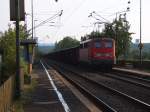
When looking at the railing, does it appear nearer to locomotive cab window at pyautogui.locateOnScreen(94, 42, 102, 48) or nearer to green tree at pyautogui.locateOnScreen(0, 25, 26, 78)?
green tree at pyautogui.locateOnScreen(0, 25, 26, 78)

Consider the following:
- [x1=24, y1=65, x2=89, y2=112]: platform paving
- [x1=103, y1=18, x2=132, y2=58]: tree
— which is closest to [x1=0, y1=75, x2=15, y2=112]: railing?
[x1=24, y1=65, x2=89, y2=112]: platform paving

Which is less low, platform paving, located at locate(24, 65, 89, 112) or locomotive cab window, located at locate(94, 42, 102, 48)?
locomotive cab window, located at locate(94, 42, 102, 48)

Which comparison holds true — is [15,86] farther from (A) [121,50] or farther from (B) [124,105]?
(A) [121,50]

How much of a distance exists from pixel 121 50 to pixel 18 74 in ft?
181

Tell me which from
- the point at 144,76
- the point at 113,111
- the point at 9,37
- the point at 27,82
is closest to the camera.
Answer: the point at 113,111

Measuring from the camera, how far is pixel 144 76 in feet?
123

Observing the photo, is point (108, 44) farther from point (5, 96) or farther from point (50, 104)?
point (5, 96)

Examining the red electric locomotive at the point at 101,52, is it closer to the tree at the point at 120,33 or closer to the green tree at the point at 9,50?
the green tree at the point at 9,50

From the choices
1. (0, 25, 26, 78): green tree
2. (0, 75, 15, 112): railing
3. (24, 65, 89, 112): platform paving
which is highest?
(0, 25, 26, 78): green tree

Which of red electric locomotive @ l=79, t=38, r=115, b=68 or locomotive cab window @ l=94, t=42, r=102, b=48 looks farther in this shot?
locomotive cab window @ l=94, t=42, r=102, b=48

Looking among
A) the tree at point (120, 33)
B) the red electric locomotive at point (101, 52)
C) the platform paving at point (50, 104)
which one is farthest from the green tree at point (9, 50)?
the tree at point (120, 33)

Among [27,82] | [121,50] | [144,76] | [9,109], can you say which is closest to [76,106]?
[9,109]

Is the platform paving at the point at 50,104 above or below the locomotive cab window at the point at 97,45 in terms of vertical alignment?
below

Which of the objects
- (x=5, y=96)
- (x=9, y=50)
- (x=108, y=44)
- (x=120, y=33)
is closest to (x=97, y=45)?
(x=108, y=44)
